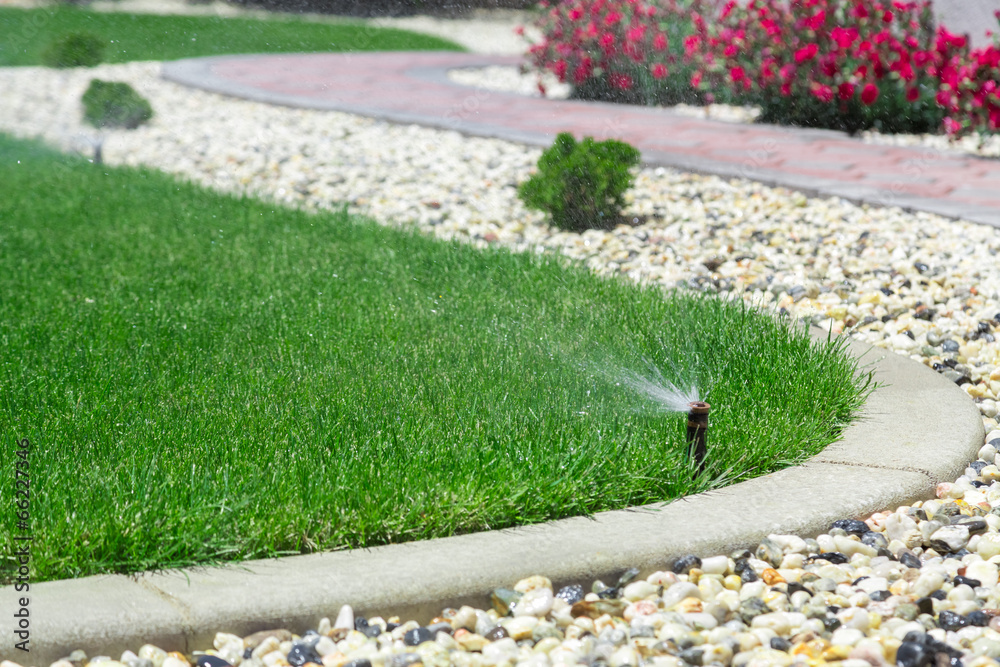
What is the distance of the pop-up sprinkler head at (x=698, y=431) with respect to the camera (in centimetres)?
233

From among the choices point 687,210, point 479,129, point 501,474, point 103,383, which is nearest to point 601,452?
point 501,474

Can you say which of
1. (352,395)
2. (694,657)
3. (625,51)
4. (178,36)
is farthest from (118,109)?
(178,36)

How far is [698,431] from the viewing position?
7.82 feet

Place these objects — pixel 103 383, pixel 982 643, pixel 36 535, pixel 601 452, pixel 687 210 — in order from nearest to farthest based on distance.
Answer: pixel 982 643, pixel 36 535, pixel 601 452, pixel 103 383, pixel 687 210

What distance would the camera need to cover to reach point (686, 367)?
3045 mm

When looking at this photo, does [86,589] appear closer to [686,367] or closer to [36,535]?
[36,535]

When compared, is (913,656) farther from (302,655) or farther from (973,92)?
(973,92)

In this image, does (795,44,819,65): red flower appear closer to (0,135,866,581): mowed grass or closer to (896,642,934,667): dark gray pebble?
(0,135,866,581): mowed grass

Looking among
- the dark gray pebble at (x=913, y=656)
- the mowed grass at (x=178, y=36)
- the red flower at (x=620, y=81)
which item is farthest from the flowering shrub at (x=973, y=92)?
the mowed grass at (x=178, y=36)

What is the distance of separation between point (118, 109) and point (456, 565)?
332 inches

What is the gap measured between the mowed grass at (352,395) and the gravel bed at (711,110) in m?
4.34

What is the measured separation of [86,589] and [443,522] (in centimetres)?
70

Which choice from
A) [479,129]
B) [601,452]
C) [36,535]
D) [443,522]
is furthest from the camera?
[479,129]

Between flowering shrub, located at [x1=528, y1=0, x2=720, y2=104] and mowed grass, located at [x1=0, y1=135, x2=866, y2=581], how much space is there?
6002mm
